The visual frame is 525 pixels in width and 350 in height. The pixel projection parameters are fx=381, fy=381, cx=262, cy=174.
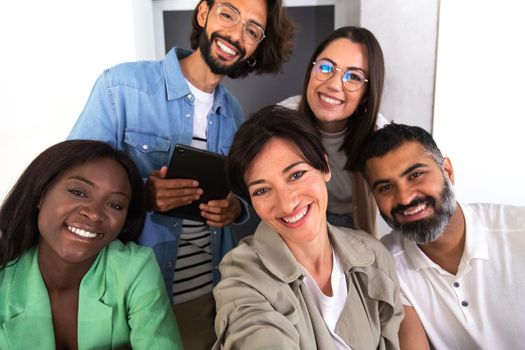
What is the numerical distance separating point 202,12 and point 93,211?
1.04m

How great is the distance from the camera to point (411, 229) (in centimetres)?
135

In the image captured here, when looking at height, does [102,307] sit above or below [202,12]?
below

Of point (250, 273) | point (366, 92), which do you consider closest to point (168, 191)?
point (250, 273)

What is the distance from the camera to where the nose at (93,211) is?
1186 millimetres

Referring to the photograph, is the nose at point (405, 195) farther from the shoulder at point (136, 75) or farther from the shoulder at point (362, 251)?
the shoulder at point (136, 75)

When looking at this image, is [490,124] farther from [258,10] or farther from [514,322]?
[258,10]

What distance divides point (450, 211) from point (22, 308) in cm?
145

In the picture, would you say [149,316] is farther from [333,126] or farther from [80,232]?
[333,126]

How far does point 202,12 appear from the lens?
1.73 m

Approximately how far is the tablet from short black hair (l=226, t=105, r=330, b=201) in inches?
7.9

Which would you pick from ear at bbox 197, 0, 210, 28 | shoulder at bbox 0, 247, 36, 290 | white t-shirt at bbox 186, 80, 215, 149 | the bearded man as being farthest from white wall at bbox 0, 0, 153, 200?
the bearded man

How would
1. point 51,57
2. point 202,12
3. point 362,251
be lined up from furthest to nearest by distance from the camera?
point 51,57 < point 202,12 < point 362,251

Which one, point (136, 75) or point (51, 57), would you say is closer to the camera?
point (136, 75)

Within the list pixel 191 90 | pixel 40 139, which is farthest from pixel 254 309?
pixel 40 139
